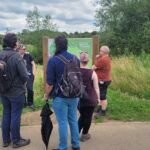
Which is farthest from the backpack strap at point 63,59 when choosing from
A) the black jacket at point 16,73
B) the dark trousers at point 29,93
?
the dark trousers at point 29,93

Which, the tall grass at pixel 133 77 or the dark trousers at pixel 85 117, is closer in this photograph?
the dark trousers at pixel 85 117

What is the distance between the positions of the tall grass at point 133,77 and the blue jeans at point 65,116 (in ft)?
16.3

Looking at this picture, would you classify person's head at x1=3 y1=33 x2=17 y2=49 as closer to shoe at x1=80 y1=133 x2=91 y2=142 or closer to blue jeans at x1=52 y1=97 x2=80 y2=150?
blue jeans at x1=52 y1=97 x2=80 y2=150

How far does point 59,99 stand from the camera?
5793 mm

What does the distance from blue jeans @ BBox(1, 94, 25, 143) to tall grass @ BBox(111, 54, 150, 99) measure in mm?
5050

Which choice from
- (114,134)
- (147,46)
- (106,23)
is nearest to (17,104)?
(114,134)

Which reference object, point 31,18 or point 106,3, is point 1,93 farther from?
point 31,18

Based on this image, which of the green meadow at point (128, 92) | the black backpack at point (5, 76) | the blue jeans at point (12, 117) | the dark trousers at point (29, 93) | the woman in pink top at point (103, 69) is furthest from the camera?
the dark trousers at point (29, 93)

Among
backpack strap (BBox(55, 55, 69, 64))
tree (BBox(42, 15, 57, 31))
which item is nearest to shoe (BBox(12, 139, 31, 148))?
backpack strap (BBox(55, 55, 69, 64))

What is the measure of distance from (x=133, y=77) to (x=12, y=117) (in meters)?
6.22

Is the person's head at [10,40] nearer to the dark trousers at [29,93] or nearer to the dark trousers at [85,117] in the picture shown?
the dark trousers at [85,117]

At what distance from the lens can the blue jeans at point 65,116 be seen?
19.1 ft

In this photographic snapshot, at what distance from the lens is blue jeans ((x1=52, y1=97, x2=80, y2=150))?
229 inches

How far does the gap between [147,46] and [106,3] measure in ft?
28.6
